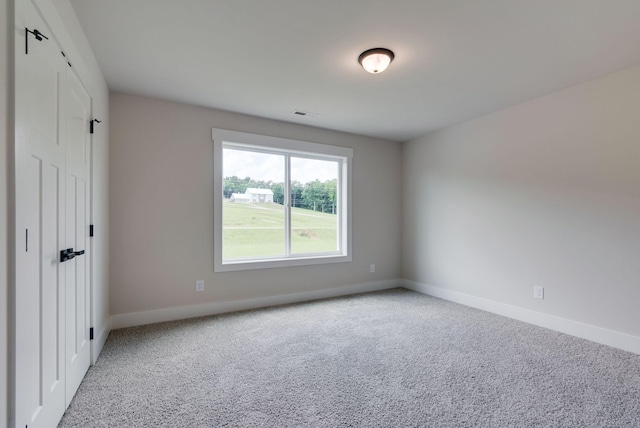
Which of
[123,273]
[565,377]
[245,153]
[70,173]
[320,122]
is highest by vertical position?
[320,122]

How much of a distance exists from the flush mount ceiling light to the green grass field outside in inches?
88.2

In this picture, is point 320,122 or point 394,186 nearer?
point 320,122

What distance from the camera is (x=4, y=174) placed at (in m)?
1.13

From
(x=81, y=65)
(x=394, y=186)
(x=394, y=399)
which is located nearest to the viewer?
(x=394, y=399)

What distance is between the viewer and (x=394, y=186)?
497cm

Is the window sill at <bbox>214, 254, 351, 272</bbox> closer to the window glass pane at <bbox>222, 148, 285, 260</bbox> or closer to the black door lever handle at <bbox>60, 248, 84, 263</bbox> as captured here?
the window glass pane at <bbox>222, 148, 285, 260</bbox>

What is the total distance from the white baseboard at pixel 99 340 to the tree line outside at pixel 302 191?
1.80 meters

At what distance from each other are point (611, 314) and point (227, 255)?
3954 mm

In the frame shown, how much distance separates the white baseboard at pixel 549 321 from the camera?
2.63m

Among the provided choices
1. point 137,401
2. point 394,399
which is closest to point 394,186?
point 394,399

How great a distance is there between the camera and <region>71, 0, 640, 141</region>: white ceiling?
1.88 m

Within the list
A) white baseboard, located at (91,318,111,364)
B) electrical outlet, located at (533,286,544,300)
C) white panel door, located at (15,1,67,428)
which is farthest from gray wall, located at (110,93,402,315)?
electrical outlet, located at (533,286,544,300)

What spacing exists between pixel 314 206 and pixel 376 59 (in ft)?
7.88

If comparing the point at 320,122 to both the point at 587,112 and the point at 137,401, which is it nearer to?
the point at 587,112
